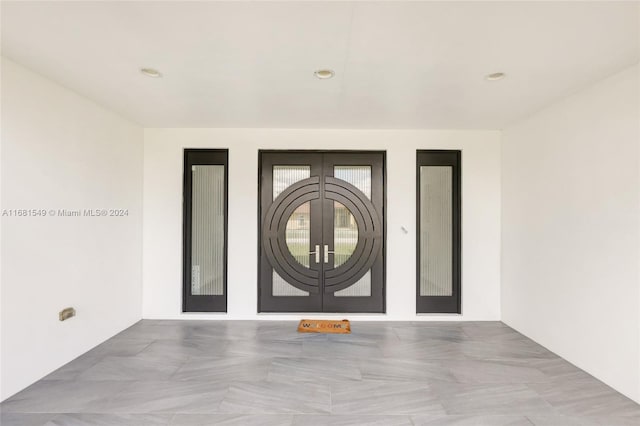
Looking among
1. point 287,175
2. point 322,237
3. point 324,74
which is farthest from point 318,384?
point 287,175

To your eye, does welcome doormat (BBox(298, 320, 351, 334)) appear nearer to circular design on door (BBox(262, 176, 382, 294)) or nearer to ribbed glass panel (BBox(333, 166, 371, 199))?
circular design on door (BBox(262, 176, 382, 294))

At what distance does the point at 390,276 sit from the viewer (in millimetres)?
4477

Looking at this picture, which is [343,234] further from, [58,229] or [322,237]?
[58,229]

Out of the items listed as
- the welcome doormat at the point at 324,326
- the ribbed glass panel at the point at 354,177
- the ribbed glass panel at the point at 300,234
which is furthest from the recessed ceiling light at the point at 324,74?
the welcome doormat at the point at 324,326

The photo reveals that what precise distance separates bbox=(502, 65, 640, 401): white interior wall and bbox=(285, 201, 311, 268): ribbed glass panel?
266cm

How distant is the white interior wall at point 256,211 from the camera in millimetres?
4469

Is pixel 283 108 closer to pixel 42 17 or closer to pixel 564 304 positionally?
pixel 42 17

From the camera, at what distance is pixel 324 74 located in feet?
9.12

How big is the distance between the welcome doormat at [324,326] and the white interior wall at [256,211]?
23 cm

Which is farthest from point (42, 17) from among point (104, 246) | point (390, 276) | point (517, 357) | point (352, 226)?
point (517, 357)

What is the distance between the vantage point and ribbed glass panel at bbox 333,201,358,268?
180 inches

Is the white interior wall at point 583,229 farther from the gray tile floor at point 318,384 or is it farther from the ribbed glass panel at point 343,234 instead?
the ribbed glass panel at point 343,234

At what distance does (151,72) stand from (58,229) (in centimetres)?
168

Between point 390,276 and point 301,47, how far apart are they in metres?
3.14
